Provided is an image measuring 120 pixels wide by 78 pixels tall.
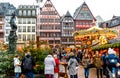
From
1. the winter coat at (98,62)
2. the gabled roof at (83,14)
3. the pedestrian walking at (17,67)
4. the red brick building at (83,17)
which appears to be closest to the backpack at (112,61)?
the winter coat at (98,62)

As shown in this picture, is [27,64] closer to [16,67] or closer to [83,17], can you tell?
[16,67]

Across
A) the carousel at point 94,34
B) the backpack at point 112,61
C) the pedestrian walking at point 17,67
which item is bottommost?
the pedestrian walking at point 17,67

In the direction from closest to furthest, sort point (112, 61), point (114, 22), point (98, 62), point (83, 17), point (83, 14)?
point (112, 61)
point (98, 62)
point (83, 17)
point (83, 14)
point (114, 22)

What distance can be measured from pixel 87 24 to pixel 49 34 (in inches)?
480

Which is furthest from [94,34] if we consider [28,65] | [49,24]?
[49,24]

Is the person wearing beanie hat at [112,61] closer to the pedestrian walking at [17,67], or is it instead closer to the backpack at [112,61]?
the backpack at [112,61]

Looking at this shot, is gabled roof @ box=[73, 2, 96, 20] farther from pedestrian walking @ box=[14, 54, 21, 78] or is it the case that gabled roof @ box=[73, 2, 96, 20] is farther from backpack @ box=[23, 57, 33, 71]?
backpack @ box=[23, 57, 33, 71]

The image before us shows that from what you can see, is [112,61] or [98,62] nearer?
[112,61]

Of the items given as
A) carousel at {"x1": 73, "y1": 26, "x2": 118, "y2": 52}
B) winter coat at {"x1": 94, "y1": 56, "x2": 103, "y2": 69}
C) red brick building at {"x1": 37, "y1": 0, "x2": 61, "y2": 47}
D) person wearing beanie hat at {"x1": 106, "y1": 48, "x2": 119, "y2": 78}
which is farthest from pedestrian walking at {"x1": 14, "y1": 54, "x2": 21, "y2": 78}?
red brick building at {"x1": 37, "y1": 0, "x2": 61, "y2": 47}

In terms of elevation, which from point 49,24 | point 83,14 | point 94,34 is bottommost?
point 94,34

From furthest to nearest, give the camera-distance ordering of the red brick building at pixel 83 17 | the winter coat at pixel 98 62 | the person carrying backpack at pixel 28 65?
the red brick building at pixel 83 17 → the winter coat at pixel 98 62 → the person carrying backpack at pixel 28 65

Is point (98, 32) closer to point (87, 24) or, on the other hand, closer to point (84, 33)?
point (84, 33)

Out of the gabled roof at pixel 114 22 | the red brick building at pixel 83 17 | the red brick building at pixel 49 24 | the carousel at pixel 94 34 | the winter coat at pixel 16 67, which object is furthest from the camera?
the gabled roof at pixel 114 22

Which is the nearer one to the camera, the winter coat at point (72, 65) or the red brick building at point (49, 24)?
the winter coat at point (72, 65)
